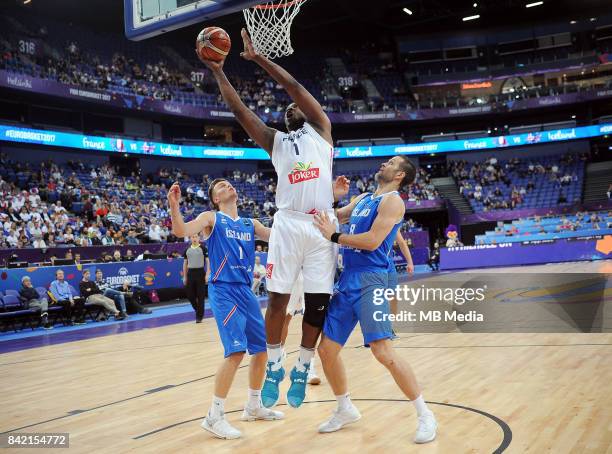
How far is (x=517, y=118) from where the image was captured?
42.6m

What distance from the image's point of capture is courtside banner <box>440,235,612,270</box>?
2514 centimetres

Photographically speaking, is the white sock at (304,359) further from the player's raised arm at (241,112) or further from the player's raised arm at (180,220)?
the player's raised arm at (241,112)

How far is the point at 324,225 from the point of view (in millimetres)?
4234

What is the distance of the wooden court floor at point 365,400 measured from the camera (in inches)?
163

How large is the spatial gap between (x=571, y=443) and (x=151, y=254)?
1495 cm

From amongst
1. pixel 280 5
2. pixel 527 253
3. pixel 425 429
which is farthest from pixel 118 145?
pixel 425 429

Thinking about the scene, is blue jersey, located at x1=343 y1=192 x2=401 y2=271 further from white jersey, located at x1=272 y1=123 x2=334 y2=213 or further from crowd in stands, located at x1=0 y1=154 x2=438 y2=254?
crowd in stands, located at x1=0 y1=154 x2=438 y2=254

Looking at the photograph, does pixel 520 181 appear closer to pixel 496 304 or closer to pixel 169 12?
pixel 496 304

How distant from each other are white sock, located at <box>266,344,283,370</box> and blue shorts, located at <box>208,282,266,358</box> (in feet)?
0.50

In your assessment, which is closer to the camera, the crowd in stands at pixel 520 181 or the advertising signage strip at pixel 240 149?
the advertising signage strip at pixel 240 149

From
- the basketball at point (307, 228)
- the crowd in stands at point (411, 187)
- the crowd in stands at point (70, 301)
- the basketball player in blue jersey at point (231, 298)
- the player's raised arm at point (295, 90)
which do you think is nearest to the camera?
the player's raised arm at point (295, 90)
